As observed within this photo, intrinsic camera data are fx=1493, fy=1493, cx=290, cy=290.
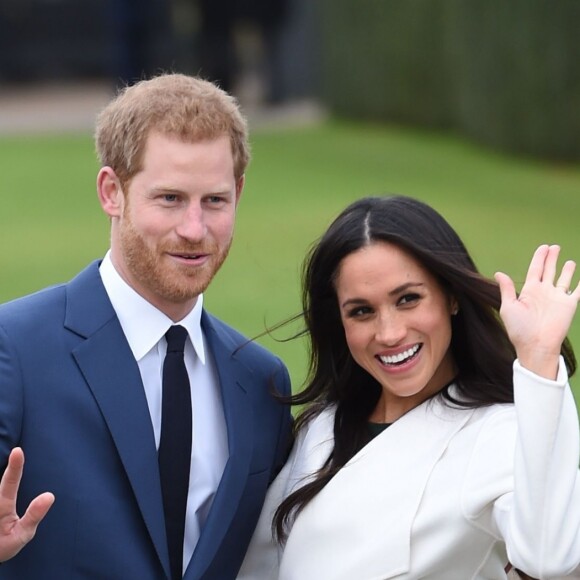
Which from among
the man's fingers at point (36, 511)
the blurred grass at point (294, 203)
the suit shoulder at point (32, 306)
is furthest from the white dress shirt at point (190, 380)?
the blurred grass at point (294, 203)

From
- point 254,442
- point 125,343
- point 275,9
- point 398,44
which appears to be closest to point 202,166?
point 125,343

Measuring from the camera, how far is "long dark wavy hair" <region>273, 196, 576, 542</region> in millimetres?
3514

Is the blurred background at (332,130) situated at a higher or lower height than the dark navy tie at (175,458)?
lower

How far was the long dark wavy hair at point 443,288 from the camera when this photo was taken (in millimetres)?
3514

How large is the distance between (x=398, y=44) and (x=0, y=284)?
10347 millimetres

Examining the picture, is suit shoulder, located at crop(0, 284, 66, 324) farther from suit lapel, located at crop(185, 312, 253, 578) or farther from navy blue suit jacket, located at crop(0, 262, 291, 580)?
suit lapel, located at crop(185, 312, 253, 578)

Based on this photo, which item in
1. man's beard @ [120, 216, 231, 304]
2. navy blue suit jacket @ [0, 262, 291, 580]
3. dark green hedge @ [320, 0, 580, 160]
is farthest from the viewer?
dark green hedge @ [320, 0, 580, 160]

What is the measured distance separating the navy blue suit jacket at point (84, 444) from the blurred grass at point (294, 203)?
182 inches

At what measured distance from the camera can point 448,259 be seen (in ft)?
11.5

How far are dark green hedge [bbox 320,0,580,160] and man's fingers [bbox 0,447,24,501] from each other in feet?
41.5

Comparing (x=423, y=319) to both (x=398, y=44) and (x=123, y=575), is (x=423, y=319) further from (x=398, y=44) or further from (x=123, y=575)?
(x=398, y=44)

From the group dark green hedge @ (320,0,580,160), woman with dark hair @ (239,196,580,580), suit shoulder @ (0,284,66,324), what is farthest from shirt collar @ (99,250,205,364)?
dark green hedge @ (320,0,580,160)

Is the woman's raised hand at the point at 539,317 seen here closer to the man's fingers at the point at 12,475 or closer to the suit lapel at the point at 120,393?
the suit lapel at the point at 120,393

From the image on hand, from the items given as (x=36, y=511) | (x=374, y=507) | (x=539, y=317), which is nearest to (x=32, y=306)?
(x=36, y=511)
